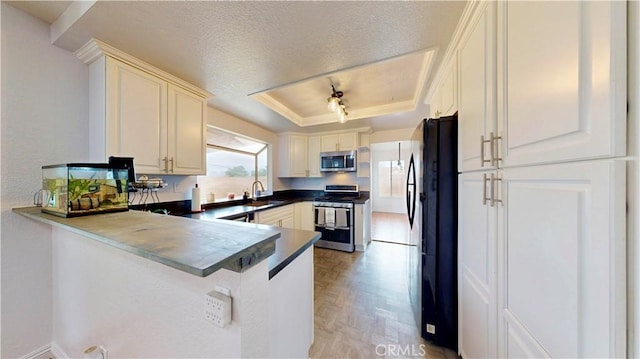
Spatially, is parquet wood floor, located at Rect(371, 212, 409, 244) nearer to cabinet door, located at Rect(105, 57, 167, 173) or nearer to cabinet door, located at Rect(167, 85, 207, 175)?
cabinet door, located at Rect(167, 85, 207, 175)

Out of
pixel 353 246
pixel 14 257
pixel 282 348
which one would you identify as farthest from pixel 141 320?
pixel 353 246

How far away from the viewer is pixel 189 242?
670mm

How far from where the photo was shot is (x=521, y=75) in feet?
2.48

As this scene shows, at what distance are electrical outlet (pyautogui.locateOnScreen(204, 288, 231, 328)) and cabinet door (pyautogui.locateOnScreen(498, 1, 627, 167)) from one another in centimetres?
109

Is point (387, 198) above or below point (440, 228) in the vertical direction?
below

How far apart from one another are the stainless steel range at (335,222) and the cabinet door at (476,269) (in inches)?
86.7

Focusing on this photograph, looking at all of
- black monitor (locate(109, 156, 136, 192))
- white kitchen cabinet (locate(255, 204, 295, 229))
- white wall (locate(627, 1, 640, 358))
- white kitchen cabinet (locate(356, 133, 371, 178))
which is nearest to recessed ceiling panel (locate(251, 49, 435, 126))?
white kitchen cabinet (locate(356, 133, 371, 178))

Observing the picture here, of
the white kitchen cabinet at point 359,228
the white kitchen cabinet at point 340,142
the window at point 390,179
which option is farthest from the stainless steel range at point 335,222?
the window at point 390,179

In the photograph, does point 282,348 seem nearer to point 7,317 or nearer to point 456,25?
point 7,317

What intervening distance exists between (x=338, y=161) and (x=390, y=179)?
174 inches

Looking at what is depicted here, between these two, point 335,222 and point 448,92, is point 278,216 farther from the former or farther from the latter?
point 448,92

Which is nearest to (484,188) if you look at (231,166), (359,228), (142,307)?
(142,307)

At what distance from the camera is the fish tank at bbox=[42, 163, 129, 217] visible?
45.4 inches

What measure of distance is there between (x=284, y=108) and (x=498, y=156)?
2738mm
